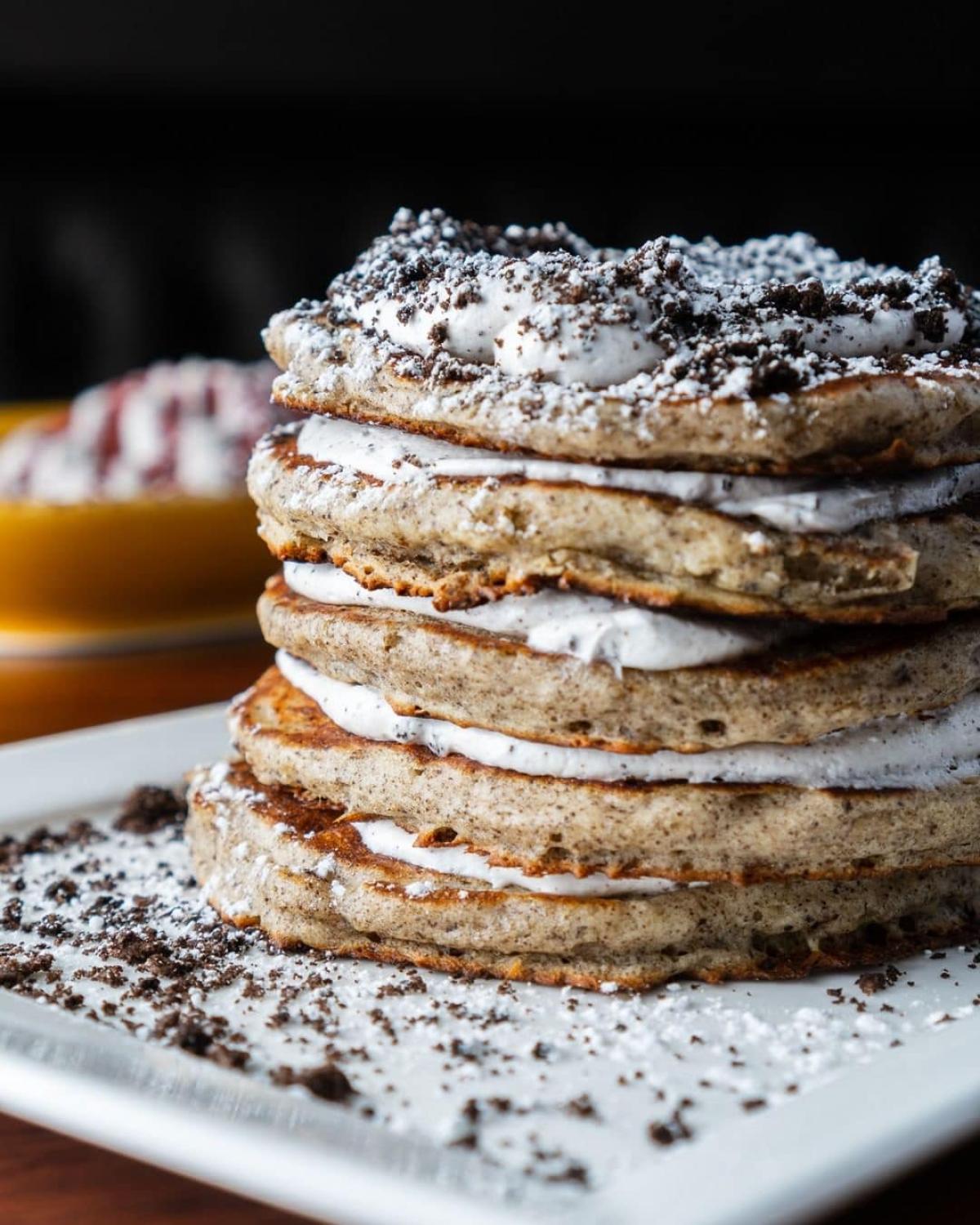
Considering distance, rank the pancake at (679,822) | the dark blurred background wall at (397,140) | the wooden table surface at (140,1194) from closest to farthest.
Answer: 1. the wooden table surface at (140,1194)
2. the pancake at (679,822)
3. the dark blurred background wall at (397,140)

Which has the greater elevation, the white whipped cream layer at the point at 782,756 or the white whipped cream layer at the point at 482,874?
the white whipped cream layer at the point at 782,756

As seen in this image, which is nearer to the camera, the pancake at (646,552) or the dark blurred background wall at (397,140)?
the pancake at (646,552)

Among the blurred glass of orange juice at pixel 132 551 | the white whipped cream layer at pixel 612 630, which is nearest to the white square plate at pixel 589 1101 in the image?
the white whipped cream layer at pixel 612 630

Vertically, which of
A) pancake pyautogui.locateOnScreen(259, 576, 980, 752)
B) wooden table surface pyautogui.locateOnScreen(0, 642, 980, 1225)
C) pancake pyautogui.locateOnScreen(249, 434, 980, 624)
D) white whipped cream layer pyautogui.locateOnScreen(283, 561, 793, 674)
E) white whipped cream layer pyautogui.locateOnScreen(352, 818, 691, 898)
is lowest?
wooden table surface pyautogui.locateOnScreen(0, 642, 980, 1225)

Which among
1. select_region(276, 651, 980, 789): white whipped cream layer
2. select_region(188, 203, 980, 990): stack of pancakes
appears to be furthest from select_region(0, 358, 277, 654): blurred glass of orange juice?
select_region(276, 651, 980, 789): white whipped cream layer

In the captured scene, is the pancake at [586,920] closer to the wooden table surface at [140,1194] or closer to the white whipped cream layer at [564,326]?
the wooden table surface at [140,1194]

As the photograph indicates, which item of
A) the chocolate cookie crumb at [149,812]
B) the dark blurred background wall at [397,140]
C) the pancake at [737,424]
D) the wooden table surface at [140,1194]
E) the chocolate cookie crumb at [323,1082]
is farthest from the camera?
the dark blurred background wall at [397,140]

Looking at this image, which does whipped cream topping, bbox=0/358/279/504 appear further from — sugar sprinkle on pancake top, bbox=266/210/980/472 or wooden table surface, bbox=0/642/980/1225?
wooden table surface, bbox=0/642/980/1225

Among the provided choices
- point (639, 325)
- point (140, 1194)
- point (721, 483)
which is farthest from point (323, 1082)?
point (639, 325)
